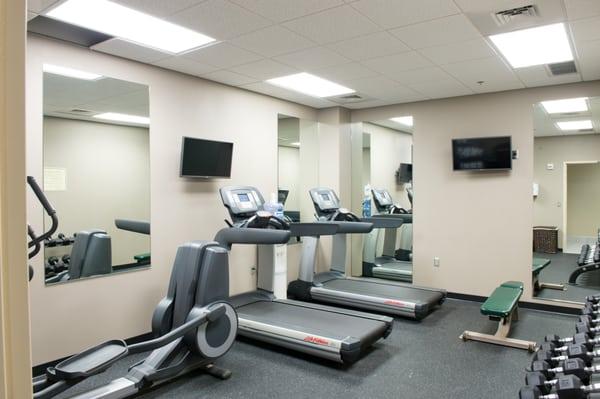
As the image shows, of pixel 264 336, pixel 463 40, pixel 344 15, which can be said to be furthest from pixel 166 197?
Result: pixel 463 40

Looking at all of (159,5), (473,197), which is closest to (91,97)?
(159,5)

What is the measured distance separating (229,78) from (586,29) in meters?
3.39

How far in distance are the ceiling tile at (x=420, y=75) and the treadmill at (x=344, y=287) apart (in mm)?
1744

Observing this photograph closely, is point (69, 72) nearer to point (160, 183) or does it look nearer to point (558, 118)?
point (160, 183)

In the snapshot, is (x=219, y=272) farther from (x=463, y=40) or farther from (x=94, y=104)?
(x=463, y=40)

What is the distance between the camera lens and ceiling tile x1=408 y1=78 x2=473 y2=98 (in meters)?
4.97

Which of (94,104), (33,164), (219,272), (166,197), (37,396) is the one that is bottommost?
(37,396)

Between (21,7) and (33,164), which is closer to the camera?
(21,7)

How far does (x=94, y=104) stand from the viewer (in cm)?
392

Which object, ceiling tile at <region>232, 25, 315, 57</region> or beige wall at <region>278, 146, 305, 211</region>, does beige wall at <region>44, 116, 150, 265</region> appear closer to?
ceiling tile at <region>232, 25, 315, 57</region>

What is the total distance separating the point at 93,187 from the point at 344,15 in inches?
105

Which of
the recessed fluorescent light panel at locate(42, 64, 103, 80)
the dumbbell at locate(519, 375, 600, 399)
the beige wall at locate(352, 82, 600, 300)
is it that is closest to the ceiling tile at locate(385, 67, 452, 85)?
the beige wall at locate(352, 82, 600, 300)

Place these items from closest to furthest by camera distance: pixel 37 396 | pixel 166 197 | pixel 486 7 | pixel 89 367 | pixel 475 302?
pixel 37 396
pixel 89 367
pixel 486 7
pixel 166 197
pixel 475 302

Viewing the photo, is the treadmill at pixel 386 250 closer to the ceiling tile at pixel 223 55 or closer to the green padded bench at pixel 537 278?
the green padded bench at pixel 537 278
